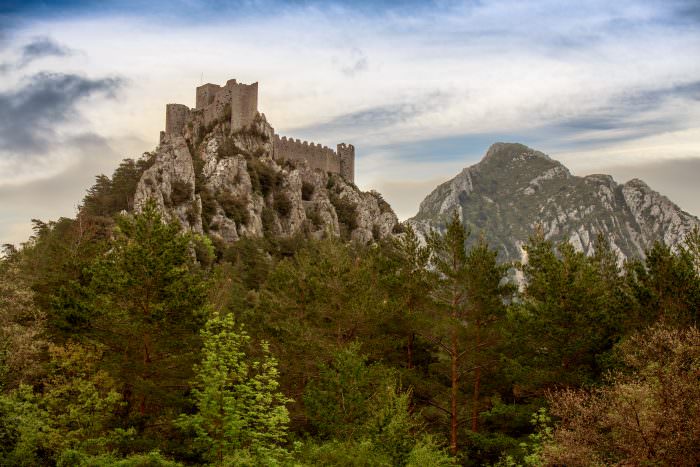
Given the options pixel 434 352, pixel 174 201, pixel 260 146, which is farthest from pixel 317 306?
pixel 260 146

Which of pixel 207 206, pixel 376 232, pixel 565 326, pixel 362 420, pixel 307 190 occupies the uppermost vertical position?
pixel 307 190

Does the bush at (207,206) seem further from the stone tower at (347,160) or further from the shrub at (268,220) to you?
the stone tower at (347,160)

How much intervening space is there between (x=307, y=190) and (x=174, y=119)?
69.4 ft

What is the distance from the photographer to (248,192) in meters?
78.8

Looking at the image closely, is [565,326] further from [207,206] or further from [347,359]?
[207,206]

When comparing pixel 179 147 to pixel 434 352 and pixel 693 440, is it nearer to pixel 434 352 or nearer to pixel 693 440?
pixel 434 352

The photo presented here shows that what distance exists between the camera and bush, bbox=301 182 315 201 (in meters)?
94.1

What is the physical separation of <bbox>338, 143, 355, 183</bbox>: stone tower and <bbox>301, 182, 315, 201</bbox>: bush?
13.8m

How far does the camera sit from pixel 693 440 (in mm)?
14281

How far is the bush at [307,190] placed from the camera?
94.1m

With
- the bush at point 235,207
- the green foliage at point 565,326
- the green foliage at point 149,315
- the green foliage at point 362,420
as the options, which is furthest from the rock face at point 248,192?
the green foliage at point 362,420

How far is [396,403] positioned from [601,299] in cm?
1117

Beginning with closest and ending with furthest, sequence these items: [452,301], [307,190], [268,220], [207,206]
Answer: [452,301] < [207,206] < [268,220] < [307,190]

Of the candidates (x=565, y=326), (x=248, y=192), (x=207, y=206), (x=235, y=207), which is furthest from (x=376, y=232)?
(x=565, y=326)
